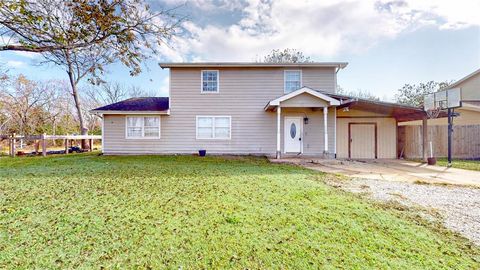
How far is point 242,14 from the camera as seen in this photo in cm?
1245

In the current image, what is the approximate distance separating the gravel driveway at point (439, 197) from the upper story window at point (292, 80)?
686 cm

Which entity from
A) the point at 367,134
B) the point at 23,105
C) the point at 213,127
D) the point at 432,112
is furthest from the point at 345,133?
the point at 23,105

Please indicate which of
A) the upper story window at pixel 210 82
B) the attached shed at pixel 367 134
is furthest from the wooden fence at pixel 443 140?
the upper story window at pixel 210 82

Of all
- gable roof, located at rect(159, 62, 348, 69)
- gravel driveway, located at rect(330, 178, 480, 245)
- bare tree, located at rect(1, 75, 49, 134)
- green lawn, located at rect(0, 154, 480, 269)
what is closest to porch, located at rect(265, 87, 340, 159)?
gable roof, located at rect(159, 62, 348, 69)

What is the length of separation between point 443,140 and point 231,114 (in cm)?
1216

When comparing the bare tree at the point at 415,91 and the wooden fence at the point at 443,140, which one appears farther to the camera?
the bare tree at the point at 415,91

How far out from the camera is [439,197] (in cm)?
462

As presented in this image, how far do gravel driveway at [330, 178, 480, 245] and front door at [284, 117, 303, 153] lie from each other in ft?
18.2

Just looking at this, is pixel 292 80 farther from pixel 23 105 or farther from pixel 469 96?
pixel 23 105

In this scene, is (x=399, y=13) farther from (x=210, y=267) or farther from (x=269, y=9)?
(x=210, y=267)

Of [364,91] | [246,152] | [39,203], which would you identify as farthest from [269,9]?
[364,91]

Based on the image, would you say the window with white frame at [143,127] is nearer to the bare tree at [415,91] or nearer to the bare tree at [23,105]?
the bare tree at [23,105]

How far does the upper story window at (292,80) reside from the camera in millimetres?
11805

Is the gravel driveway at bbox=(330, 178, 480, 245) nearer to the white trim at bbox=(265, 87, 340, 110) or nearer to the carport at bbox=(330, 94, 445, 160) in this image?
the white trim at bbox=(265, 87, 340, 110)
